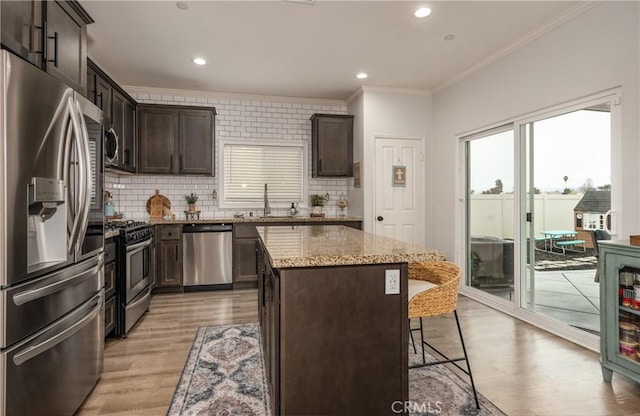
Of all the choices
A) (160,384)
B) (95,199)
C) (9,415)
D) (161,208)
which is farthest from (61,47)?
(161,208)

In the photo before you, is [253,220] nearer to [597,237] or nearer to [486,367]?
[486,367]

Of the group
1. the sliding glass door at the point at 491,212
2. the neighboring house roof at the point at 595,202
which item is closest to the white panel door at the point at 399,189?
the sliding glass door at the point at 491,212

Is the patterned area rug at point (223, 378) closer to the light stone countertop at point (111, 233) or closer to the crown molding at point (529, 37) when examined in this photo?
the light stone countertop at point (111, 233)

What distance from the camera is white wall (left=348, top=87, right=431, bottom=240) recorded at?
4984 mm

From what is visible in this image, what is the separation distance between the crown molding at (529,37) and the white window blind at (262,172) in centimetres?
256

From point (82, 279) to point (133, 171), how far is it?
2952 mm

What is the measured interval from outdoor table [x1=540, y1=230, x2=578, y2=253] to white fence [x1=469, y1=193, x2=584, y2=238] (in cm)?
4

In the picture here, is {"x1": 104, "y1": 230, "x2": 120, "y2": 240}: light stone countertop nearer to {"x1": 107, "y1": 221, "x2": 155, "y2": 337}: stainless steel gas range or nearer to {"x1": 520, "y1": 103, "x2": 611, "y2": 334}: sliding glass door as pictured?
{"x1": 107, "y1": 221, "x2": 155, "y2": 337}: stainless steel gas range

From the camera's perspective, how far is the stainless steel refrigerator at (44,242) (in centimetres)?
146

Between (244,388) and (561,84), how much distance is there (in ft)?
11.8

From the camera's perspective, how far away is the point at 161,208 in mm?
5102

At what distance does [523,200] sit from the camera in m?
→ 3.63

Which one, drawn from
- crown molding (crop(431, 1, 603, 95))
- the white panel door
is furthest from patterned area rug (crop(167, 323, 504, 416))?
crown molding (crop(431, 1, 603, 95))

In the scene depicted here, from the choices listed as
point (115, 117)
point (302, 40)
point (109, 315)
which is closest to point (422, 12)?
point (302, 40)
